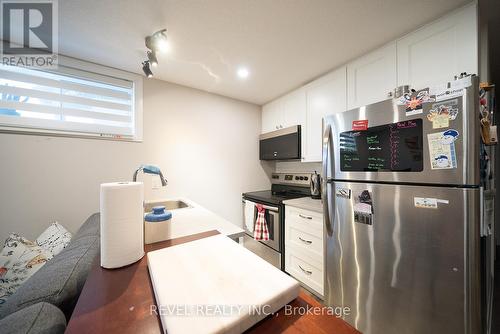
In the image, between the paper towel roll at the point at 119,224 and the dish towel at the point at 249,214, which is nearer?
the paper towel roll at the point at 119,224

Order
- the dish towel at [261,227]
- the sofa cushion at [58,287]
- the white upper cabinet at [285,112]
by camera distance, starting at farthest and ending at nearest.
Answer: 1. the white upper cabinet at [285,112]
2. the dish towel at [261,227]
3. the sofa cushion at [58,287]

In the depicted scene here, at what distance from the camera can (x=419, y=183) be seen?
988mm

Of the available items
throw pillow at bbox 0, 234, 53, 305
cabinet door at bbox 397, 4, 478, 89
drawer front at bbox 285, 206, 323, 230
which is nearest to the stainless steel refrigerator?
drawer front at bbox 285, 206, 323, 230

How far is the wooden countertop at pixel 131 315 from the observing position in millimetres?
408

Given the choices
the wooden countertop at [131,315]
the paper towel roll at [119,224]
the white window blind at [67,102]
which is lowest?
the wooden countertop at [131,315]

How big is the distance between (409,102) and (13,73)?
2913 mm

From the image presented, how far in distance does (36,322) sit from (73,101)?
1.94 meters

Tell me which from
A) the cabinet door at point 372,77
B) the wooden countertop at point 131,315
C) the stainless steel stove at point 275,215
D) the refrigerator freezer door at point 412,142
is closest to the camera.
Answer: the wooden countertop at point 131,315

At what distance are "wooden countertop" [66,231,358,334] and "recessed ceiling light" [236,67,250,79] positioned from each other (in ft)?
6.26

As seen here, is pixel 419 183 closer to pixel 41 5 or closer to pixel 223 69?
pixel 223 69

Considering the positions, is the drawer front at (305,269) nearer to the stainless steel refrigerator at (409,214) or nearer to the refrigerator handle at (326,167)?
the stainless steel refrigerator at (409,214)

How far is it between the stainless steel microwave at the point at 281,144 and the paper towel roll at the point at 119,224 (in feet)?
6.32

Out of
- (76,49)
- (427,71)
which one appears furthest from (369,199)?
(76,49)

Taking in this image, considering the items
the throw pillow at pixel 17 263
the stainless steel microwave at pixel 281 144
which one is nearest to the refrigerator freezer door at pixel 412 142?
the stainless steel microwave at pixel 281 144
